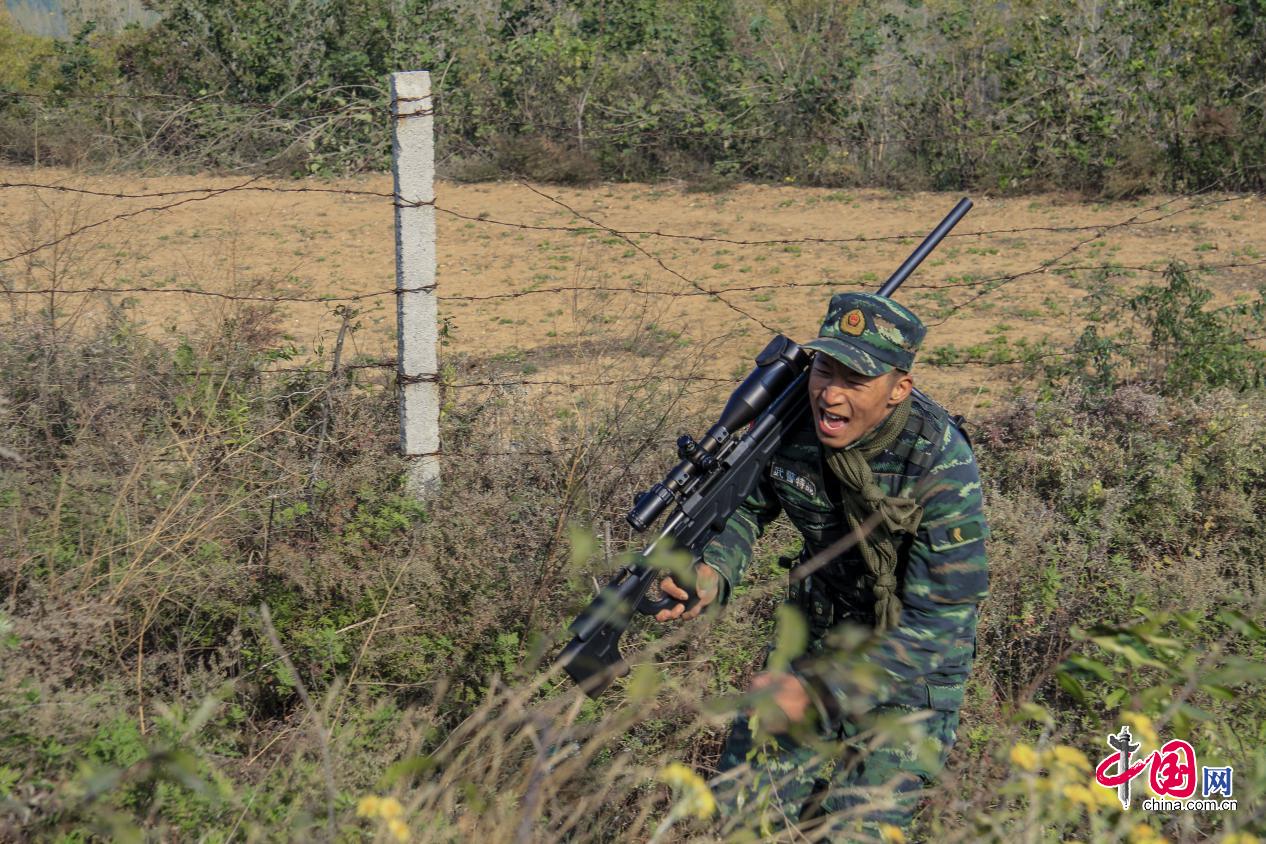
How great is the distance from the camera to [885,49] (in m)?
15.6

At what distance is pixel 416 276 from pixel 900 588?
232 centimetres

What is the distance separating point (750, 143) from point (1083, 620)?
11.8 metres

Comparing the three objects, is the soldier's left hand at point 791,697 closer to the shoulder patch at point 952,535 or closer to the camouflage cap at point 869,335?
the shoulder patch at point 952,535

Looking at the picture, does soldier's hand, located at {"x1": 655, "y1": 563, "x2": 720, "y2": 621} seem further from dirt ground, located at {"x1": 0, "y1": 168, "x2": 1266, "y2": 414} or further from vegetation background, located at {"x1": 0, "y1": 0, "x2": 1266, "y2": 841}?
dirt ground, located at {"x1": 0, "y1": 168, "x2": 1266, "y2": 414}

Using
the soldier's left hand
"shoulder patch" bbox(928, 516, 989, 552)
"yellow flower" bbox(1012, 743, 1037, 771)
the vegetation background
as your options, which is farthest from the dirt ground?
"yellow flower" bbox(1012, 743, 1037, 771)

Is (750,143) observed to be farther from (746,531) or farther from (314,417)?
(746,531)

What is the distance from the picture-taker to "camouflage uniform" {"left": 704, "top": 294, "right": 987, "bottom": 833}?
3.05m

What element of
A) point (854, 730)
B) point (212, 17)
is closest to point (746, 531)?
point (854, 730)

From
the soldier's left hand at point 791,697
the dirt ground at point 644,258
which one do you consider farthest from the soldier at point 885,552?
the dirt ground at point 644,258

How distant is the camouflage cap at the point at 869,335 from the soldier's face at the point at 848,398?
0.04m

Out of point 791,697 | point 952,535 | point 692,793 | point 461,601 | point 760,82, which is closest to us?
point 692,793

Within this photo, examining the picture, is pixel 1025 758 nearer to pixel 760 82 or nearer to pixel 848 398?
pixel 848 398

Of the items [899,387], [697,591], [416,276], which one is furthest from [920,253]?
[416,276]

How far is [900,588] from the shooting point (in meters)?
3.18
